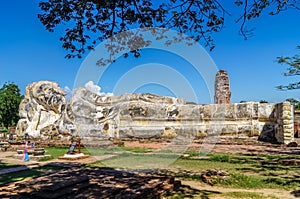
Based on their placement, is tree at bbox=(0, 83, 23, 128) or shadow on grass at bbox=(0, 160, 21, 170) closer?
shadow on grass at bbox=(0, 160, 21, 170)

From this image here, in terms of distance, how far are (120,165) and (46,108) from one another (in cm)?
1287

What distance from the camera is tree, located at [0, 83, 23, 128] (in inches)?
1159

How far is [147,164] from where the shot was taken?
8156 millimetres

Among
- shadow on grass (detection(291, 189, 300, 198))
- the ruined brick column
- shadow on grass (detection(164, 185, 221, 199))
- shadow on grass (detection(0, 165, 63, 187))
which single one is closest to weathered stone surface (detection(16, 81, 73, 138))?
the ruined brick column

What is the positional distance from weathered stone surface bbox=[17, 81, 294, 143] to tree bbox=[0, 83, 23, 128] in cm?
1141

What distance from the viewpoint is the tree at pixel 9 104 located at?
96.6 ft

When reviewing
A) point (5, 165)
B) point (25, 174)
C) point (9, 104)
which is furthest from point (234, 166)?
point (9, 104)

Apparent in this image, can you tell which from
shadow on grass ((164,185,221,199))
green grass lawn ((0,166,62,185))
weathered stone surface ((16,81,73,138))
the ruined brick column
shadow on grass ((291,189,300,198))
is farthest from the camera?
weathered stone surface ((16,81,73,138))

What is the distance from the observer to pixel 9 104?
29578 millimetres

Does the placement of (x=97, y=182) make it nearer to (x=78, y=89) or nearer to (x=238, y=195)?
(x=238, y=195)

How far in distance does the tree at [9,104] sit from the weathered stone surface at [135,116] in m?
11.4

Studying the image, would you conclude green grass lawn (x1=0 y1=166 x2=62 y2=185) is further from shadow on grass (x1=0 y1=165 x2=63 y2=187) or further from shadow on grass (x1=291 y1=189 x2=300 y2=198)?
shadow on grass (x1=291 y1=189 x2=300 y2=198)

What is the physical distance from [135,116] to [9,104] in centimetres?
1898

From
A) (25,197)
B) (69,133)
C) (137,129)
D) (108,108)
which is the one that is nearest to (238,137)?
(137,129)
